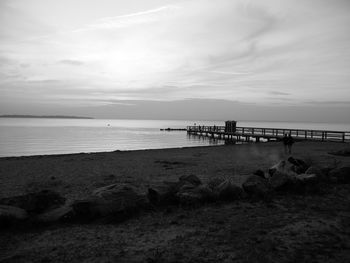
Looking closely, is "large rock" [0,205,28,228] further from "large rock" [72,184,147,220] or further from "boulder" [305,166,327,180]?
"boulder" [305,166,327,180]

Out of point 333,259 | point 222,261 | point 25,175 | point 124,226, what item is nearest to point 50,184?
point 25,175

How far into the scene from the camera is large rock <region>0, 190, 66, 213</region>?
6.19 meters

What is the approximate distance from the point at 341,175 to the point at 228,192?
14.7 feet

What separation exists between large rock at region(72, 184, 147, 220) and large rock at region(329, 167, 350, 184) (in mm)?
6416

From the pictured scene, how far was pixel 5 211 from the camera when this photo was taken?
5617 mm

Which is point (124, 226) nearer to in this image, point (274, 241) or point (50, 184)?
point (274, 241)

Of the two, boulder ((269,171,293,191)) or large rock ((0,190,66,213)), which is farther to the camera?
boulder ((269,171,293,191))

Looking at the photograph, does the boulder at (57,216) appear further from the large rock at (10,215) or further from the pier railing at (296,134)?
the pier railing at (296,134)

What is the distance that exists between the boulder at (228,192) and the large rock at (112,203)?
1979 millimetres

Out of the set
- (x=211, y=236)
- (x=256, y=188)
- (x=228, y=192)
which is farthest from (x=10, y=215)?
(x=256, y=188)

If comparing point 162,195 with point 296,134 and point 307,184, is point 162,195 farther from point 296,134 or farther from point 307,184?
point 296,134

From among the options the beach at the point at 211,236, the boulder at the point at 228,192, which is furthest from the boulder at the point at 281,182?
the boulder at the point at 228,192

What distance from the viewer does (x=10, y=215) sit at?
560 cm

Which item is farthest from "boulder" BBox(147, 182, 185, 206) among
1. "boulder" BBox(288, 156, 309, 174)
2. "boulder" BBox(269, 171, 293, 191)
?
"boulder" BBox(288, 156, 309, 174)
